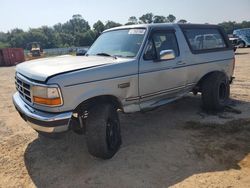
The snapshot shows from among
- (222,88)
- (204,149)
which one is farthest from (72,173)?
(222,88)

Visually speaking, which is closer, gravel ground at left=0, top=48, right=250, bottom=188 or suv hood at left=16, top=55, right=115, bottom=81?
gravel ground at left=0, top=48, right=250, bottom=188

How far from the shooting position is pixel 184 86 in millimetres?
5641

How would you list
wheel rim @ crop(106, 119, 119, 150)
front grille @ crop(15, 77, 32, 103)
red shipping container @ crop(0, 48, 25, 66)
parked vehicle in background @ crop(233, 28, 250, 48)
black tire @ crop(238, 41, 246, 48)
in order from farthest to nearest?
1. black tire @ crop(238, 41, 246, 48)
2. parked vehicle in background @ crop(233, 28, 250, 48)
3. red shipping container @ crop(0, 48, 25, 66)
4. wheel rim @ crop(106, 119, 119, 150)
5. front grille @ crop(15, 77, 32, 103)

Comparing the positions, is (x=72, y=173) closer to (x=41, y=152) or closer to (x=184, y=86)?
(x=41, y=152)

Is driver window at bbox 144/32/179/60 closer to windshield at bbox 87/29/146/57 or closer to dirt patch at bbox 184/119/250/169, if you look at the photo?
windshield at bbox 87/29/146/57

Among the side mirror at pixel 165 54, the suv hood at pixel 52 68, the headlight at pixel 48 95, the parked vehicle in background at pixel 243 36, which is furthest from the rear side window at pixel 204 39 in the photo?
the parked vehicle in background at pixel 243 36

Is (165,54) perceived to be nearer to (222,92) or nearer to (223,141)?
(223,141)

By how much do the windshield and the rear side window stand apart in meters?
1.20

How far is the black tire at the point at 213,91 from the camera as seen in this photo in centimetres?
594

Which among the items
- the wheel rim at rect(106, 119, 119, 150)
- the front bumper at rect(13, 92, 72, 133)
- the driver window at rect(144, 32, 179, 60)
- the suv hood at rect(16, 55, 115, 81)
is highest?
the driver window at rect(144, 32, 179, 60)

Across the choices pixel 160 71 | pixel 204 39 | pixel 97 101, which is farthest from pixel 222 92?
pixel 97 101

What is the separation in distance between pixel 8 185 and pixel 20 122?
2551mm

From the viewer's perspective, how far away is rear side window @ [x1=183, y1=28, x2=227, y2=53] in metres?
5.76

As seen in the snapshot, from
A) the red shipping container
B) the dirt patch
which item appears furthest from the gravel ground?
the red shipping container
